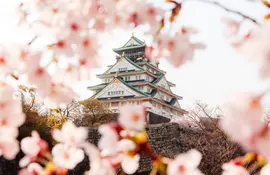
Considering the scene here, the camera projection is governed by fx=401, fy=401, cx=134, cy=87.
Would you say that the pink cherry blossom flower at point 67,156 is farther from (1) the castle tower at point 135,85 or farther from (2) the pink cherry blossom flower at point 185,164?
(1) the castle tower at point 135,85

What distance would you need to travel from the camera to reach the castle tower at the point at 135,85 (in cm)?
1997

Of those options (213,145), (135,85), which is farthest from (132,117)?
(135,85)

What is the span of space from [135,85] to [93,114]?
579cm

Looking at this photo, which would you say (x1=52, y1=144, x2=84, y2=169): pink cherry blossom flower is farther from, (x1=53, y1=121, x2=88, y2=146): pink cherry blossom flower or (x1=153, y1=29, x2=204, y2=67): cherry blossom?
(x1=153, y1=29, x2=204, y2=67): cherry blossom

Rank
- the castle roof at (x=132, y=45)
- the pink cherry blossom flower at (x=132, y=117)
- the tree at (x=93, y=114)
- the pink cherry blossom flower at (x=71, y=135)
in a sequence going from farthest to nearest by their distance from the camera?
the castle roof at (x=132, y=45)
the tree at (x=93, y=114)
the pink cherry blossom flower at (x=71, y=135)
the pink cherry blossom flower at (x=132, y=117)

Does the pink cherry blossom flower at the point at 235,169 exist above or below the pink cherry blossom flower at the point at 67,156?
below

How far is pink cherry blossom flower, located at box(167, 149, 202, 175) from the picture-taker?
0.52 metres

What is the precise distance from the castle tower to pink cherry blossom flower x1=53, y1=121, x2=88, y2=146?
1798 cm

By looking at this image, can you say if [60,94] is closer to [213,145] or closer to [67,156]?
[67,156]

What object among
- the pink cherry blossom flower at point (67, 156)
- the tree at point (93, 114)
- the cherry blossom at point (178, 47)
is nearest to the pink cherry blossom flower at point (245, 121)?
the pink cherry blossom flower at point (67, 156)

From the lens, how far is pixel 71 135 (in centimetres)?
64

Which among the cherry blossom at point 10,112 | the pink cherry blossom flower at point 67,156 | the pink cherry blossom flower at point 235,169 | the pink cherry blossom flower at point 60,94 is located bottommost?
the pink cherry blossom flower at point 235,169

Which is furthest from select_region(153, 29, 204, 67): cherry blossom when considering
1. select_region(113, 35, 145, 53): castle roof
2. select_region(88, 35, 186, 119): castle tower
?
select_region(113, 35, 145, 53): castle roof

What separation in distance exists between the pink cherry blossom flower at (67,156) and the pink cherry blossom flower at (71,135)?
0.01 m
